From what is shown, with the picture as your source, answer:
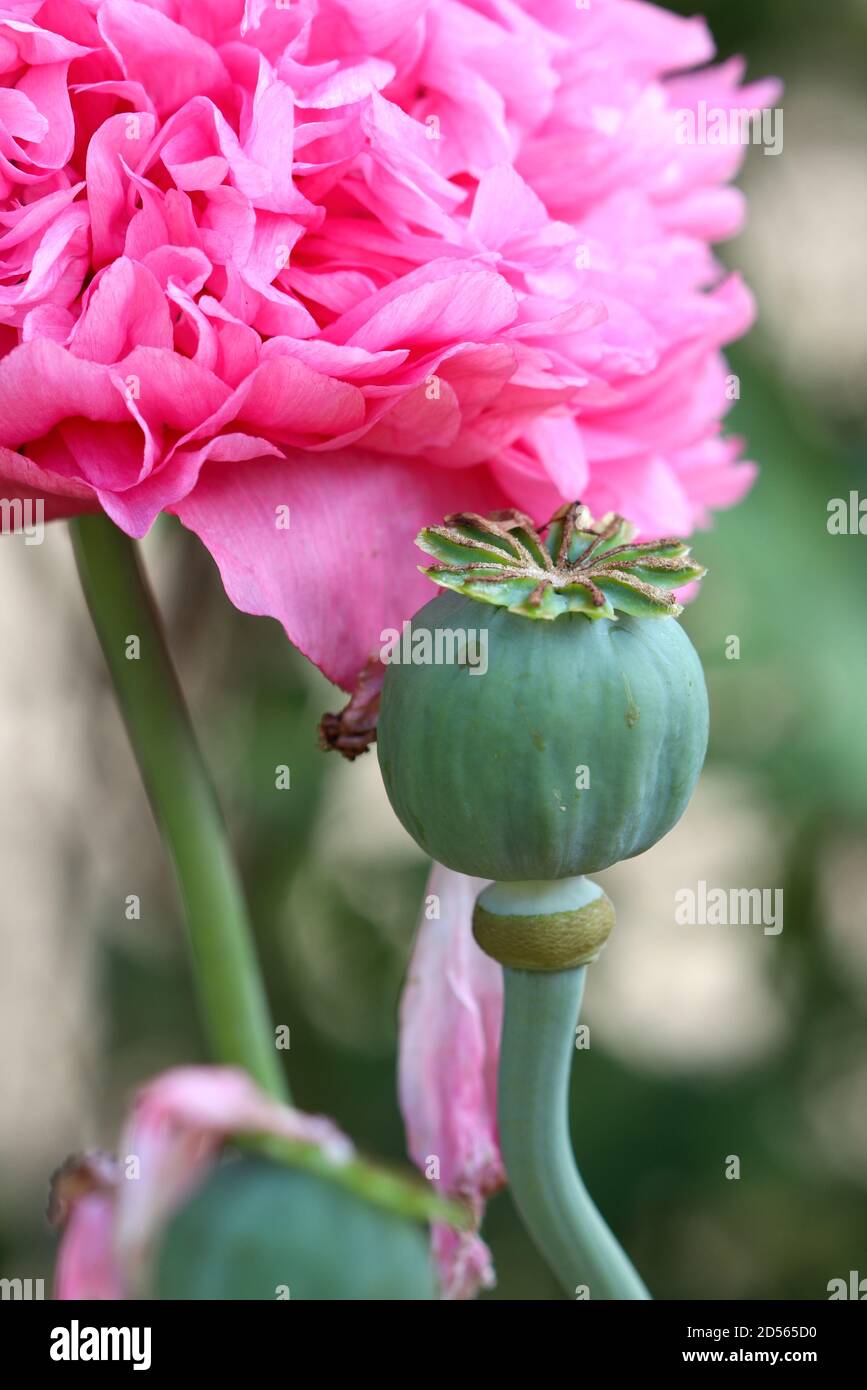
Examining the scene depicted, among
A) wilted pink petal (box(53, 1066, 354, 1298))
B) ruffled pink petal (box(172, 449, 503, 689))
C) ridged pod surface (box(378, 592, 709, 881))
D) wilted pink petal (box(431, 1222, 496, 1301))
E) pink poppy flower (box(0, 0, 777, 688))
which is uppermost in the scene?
pink poppy flower (box(0, 0, 777, 688))

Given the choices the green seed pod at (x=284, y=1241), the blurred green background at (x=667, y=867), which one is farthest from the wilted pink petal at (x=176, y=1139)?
the blurred green background at (x=667, y=867)

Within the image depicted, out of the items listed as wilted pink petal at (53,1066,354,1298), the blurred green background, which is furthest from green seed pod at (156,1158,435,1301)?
the blurred green background

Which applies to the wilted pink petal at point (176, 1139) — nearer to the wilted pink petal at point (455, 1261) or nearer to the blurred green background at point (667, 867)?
the wilted pink petal at point (455, 1261)

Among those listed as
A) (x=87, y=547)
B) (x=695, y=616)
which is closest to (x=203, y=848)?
(x=87, y=547)

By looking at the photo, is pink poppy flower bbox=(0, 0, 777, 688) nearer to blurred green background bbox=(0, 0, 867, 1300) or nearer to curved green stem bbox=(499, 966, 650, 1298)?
curved green stem bbox=(499, 966, 650, 1298)

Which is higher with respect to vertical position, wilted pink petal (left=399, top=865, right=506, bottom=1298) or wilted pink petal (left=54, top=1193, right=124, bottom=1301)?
wilted pink petal (left=399, top=865, right=506, bottom=1298)

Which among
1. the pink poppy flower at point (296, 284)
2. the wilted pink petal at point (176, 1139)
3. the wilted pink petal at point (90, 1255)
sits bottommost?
the wilted pink petal at point (90, 1255)
